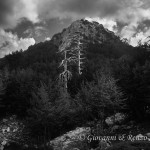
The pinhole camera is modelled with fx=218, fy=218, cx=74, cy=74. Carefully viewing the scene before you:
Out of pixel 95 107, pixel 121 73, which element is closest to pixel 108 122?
pixel 95 107

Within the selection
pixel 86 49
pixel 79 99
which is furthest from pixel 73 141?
pixel 86 49

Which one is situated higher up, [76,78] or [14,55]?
[14,55]

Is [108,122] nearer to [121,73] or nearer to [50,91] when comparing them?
[121,73]

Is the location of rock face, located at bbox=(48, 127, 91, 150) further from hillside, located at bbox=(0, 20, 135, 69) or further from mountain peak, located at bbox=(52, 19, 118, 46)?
mountain peak, located at bbox=(52, 19, 118, 46)

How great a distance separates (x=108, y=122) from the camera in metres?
27.8

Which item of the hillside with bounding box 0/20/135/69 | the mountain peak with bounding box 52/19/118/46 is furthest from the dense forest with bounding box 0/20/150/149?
the mountain peak with bounding box 52/19/118/46

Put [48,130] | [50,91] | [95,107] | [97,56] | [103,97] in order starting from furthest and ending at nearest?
[97,56] < [50,91] < [48,130] < [95,107] < [103,97]

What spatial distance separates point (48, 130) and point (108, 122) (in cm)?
807

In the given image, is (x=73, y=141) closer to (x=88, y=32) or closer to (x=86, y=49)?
(x=86, y=49)

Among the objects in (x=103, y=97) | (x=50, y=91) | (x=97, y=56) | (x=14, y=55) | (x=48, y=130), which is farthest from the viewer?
(x=14, y=55)

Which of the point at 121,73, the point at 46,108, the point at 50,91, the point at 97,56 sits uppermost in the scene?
the point at 97,56

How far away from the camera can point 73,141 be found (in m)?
24.4

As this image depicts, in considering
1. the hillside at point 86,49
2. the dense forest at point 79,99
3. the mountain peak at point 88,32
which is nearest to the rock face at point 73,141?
the dense forest at point 79,99

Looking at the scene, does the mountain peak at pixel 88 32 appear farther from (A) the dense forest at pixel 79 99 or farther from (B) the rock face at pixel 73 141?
(B) the rock face at pixel 73 141
